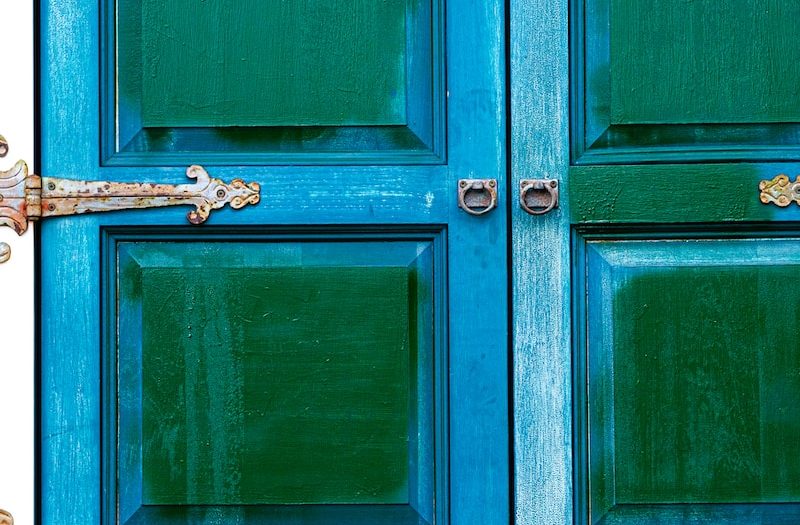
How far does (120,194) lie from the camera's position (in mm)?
1202

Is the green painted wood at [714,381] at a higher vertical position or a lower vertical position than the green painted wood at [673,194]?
lower

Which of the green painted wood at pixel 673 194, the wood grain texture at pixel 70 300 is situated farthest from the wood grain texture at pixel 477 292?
the wood grain texture at pixel 70 300

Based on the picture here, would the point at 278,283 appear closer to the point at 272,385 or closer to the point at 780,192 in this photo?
the point at 272,385

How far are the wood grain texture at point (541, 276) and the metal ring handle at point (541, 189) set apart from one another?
1cm

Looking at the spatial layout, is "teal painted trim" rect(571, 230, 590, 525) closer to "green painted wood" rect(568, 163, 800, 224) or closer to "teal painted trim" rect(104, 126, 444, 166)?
"green painted wood" rect(568, 163, 800, 224)

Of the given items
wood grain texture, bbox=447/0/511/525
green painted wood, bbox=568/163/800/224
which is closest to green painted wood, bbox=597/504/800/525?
wood grain texture, bbox=447/0/511/525

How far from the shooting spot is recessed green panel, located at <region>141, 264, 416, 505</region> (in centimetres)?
120

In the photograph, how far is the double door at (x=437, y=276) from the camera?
3.91ft

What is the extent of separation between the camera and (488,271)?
1198mm

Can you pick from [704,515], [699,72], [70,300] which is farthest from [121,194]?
[704,515]

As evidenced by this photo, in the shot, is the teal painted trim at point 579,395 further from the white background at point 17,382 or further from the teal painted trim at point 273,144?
the white background at point 17,382

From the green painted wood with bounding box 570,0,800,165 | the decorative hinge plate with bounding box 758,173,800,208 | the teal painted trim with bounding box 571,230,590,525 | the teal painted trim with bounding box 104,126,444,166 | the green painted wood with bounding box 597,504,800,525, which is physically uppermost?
the green painted wood with bounding box 570,0,800,165

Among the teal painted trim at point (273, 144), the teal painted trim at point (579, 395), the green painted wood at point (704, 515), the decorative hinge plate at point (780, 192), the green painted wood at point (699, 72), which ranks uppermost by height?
the green painted wood at point (699, 72)

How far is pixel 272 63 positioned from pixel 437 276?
385 mm
